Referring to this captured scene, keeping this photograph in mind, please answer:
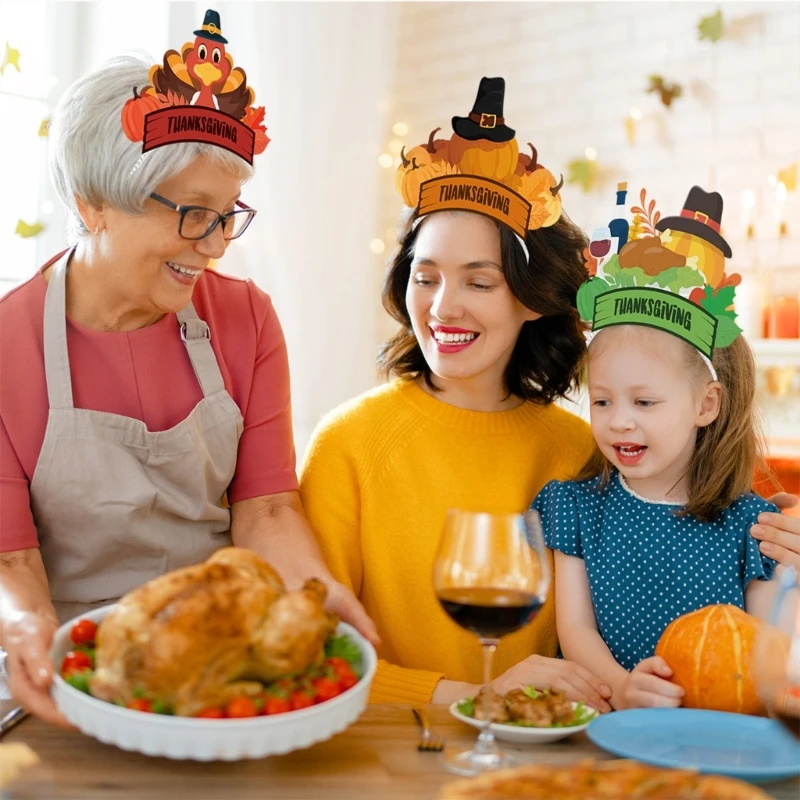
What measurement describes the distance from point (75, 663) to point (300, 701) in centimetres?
26

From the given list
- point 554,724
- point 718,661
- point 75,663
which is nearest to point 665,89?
point 718,661

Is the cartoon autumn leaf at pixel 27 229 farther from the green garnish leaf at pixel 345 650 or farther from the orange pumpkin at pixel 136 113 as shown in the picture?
the green garnish leaf at pixel 345 650

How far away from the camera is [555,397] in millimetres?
2168

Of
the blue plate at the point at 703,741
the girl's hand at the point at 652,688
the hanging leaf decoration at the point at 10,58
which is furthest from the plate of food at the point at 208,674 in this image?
the hanging leaf decoration at the point at 10,58

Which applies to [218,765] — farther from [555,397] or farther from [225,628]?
[555,397]

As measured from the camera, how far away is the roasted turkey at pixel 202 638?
97 centimetres

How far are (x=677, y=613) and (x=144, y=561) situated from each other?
936 millimetres

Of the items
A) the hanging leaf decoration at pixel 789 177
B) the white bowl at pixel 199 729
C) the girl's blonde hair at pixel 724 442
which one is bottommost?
the white bowl at pixel 199 729

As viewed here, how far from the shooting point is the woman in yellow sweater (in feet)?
6.33

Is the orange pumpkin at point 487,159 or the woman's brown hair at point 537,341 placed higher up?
the orange pumpkin at point 487,159

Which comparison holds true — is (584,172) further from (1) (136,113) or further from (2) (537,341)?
(1) (136,113)

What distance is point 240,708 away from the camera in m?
1.01

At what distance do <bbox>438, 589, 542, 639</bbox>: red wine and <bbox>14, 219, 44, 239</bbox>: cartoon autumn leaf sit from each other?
2548 millimetres

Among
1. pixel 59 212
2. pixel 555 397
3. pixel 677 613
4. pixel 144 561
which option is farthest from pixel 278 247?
pixel 677 613
